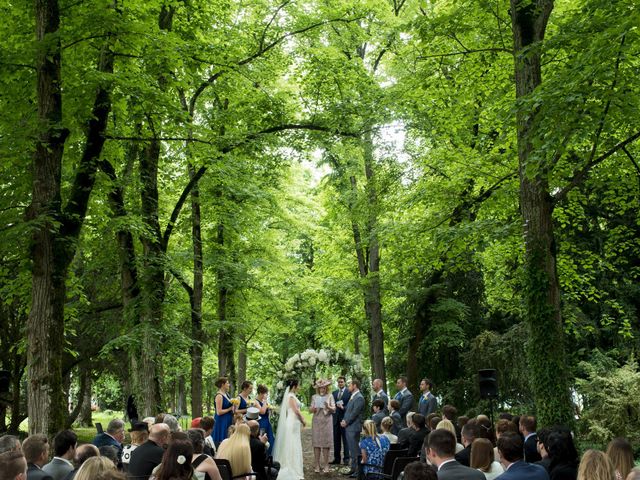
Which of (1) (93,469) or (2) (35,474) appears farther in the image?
(2) (35,474)

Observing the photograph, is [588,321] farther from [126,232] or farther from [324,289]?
[126,232]

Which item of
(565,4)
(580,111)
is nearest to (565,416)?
(580,111)

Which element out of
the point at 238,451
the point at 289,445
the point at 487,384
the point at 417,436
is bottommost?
the point at 289,445

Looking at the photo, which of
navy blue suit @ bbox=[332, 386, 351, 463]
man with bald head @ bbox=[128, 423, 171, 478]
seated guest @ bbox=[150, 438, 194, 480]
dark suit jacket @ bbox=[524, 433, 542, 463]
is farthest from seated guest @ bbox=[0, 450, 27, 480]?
navy blue suit @ bbox=[332, 386, 351, 463]

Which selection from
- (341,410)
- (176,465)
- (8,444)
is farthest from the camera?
(341,410)

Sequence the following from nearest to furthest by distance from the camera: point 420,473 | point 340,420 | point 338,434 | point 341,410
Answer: point 420,473
point 341,410
point 340,420
point 338,434

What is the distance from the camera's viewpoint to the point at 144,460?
6.86 metres

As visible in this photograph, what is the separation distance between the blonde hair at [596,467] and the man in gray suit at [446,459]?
101 cm

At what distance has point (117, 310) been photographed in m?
20.2

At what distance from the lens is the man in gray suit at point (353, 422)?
14.6 m

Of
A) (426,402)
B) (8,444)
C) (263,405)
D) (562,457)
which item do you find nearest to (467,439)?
(562,457)

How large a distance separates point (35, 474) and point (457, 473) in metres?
3.60

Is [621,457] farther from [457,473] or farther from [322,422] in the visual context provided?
[322,422]

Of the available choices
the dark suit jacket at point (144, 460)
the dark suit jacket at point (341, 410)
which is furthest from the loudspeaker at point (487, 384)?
the dark suit jacket at point (144, 460)
